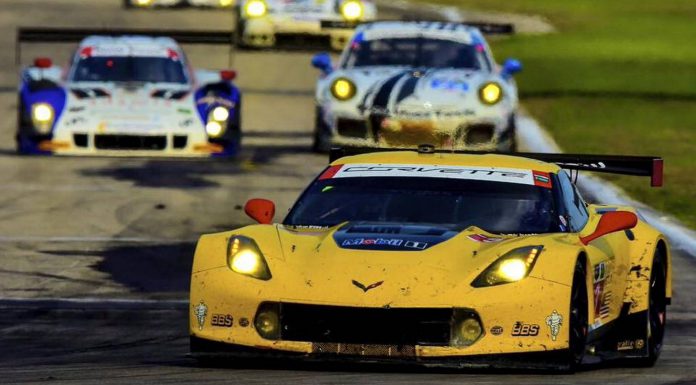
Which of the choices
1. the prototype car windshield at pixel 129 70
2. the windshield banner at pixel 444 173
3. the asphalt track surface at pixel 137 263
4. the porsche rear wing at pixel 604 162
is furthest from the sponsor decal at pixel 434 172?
the prototype car windshield at pixel 129 70

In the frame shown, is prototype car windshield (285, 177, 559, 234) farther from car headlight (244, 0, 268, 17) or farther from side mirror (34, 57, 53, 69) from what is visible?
car headlight (244, 0, 268, 17)

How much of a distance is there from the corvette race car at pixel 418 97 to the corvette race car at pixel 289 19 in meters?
4.80

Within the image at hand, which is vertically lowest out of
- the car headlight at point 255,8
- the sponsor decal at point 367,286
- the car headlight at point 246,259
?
the sponsor decal at point 367,286

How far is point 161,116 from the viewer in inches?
814

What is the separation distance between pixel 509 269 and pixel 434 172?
1.41m

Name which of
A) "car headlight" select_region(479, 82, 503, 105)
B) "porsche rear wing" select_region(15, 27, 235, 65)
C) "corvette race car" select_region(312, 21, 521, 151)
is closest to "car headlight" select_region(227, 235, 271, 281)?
"corvette race car" select_region(312, 21, 521, 151)

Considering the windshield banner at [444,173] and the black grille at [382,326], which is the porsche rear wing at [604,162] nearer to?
the windshield banner at [444,173]

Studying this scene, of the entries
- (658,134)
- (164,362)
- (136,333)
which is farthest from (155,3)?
(164,362)

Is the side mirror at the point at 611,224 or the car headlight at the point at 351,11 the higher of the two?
the car headlight at the point at 351,11

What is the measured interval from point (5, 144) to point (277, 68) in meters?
9.94

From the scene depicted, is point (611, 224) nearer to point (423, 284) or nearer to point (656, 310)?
point (656, 310)

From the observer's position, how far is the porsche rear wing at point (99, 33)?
22.2 metres

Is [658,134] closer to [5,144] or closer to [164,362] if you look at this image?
[5,144]

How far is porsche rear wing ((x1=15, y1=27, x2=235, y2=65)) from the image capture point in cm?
2220
